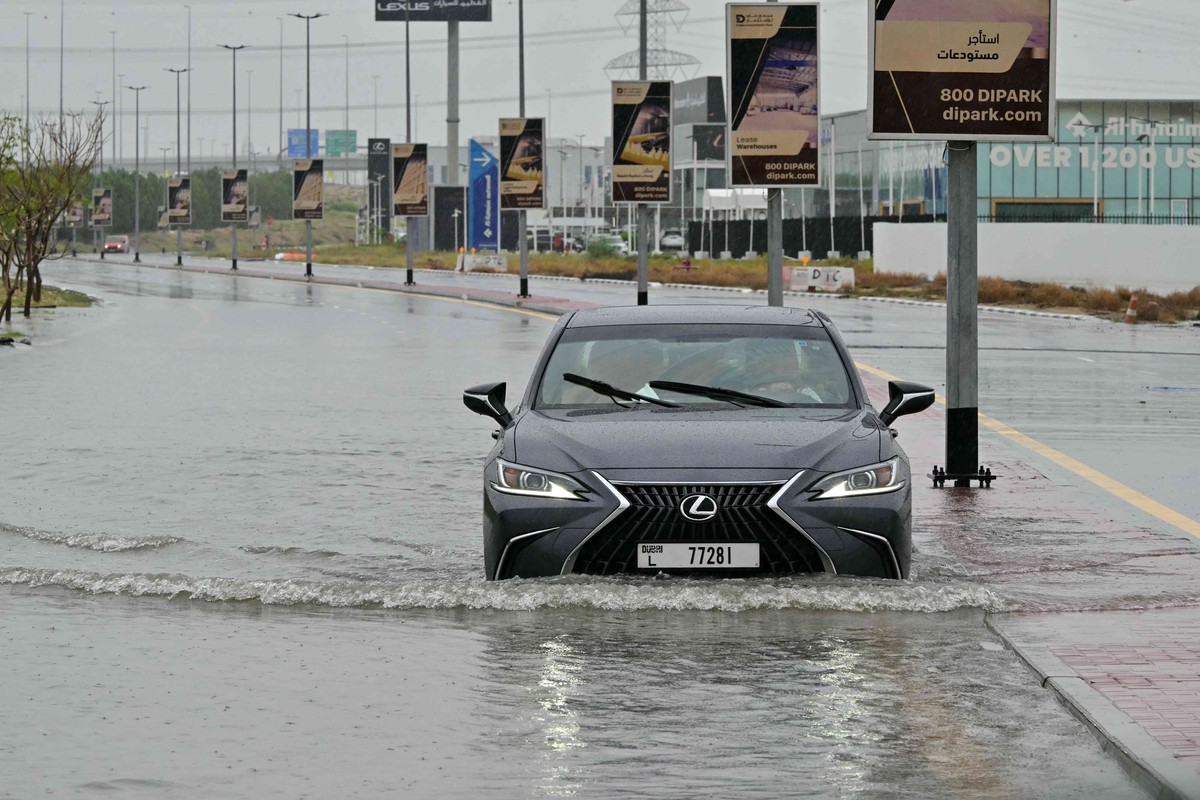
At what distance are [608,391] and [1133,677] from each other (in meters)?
3.48

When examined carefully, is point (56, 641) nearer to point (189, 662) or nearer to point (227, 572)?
point (189, 662)

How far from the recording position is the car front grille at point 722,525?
916cm

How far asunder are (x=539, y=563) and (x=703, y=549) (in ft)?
2.59

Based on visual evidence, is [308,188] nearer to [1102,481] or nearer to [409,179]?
[409,179]

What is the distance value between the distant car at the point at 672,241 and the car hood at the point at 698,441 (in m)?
124

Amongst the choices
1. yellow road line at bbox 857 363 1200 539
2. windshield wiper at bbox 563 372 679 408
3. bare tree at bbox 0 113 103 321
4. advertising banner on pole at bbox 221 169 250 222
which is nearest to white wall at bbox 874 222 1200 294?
bare tree at bbox 0 113 103 321

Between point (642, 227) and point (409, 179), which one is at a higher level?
point (409, 179)

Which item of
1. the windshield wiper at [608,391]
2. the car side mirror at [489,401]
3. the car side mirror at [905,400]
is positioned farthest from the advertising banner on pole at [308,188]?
the car side mirror at [905,400]

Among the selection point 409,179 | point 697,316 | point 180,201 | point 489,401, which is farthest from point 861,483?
point 180,201

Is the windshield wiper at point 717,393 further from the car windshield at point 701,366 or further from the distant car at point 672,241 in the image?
the distant car at point 672,241

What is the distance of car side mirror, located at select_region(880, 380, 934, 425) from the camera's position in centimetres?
1055

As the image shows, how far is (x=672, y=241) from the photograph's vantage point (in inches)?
5335

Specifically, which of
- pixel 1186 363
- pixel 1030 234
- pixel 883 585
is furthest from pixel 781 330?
pixel 1030 234

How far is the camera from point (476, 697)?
24.9 ft
